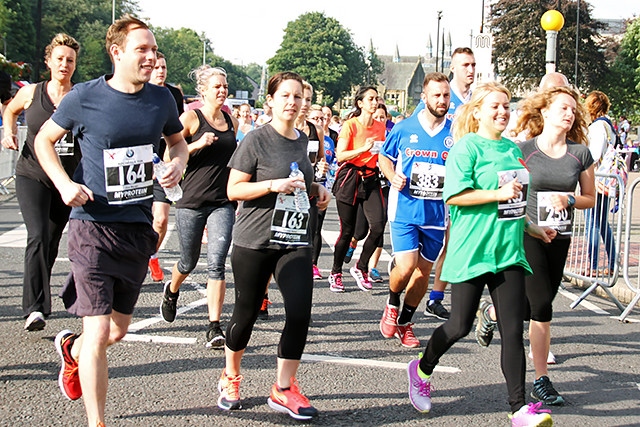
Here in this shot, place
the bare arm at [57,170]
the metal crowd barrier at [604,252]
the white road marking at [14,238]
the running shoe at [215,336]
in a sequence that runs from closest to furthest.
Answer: the bare arm at [57,170]
the running shoe at [215,336]
the metal crowd barrier at [604,252]
the white road marking at [14,238]

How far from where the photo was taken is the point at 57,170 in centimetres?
403

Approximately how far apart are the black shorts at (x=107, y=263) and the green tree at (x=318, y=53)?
354 ft

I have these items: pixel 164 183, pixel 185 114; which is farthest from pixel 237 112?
pixel 164 183

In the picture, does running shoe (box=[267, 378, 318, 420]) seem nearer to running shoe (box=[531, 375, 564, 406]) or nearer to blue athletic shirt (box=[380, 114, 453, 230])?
running shoe (box=[531, 375, 564, 406])

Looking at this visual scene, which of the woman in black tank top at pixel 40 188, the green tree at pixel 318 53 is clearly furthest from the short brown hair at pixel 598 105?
the green tree at pixel 318 53

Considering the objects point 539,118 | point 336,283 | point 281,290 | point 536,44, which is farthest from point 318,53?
point 281,290

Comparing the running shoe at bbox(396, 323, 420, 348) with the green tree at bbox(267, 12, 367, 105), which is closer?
the running shoe at bbox(396, 323, 420, 348)

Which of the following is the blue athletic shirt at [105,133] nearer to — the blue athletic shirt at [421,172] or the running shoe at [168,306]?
the running shoe at [168,306]

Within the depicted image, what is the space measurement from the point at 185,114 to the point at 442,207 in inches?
81.7

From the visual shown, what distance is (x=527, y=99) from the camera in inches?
221

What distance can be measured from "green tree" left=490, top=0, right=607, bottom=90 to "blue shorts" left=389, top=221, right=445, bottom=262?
49.4 m

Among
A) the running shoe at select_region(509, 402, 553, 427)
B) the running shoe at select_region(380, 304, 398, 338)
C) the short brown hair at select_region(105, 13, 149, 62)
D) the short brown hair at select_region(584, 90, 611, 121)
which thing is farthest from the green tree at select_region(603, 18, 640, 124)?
the short brown hair at select_region(105, 13, 149, 62)

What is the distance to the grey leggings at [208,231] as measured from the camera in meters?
6.16

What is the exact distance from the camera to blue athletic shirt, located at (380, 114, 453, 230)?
20.9 ft
